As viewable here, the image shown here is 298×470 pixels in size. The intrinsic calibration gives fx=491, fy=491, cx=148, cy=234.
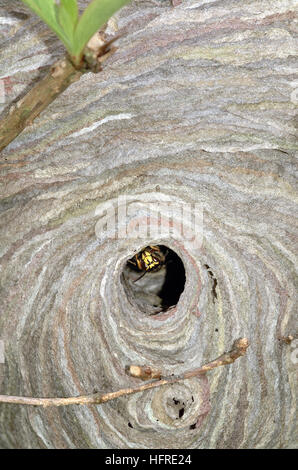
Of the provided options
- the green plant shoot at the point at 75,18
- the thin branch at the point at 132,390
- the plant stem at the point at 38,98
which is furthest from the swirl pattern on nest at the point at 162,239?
the green plant shoot at the point at 75,18

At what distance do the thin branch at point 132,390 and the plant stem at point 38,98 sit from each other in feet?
2.73

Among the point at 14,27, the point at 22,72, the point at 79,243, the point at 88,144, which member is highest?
the point at 14,27

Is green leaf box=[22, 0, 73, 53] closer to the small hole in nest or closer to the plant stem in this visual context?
the plant stem

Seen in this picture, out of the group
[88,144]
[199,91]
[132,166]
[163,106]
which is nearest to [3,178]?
[88,144]

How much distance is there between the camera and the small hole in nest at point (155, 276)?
232 cm

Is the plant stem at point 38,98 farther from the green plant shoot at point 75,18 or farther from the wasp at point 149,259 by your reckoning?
the wasp at point 149,259

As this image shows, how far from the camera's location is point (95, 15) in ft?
3.12

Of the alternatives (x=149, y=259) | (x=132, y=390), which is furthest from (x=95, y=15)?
(x=149, y=259)

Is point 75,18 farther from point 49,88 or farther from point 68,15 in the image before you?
point 49,88

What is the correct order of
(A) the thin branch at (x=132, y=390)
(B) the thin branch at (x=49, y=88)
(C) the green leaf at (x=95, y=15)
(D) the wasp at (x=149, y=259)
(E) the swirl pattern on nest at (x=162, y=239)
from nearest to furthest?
(C) the green leaf at (x=95, y=15), (B) the thin branch at (x=49, y=88), (E) the swirl pattern on nest at (x=162, y=239), (A) the thin branch at (x=132, y=390), (D) the wasp at (x=149, y=259)
